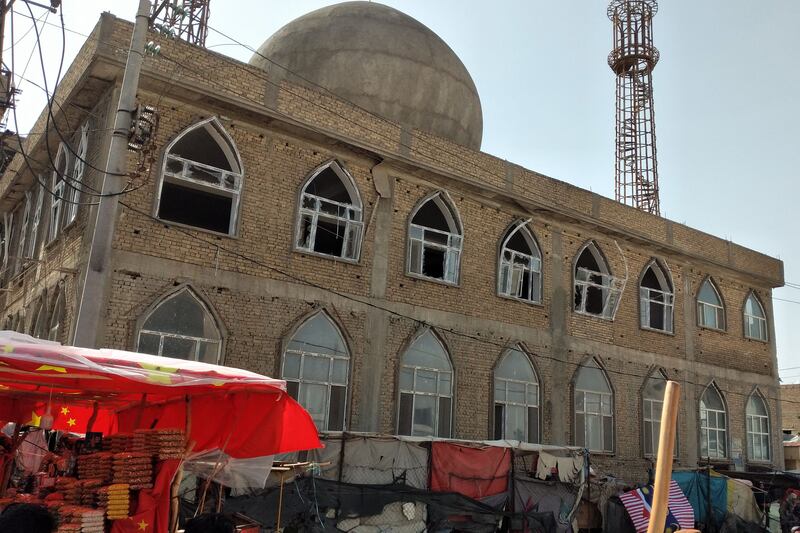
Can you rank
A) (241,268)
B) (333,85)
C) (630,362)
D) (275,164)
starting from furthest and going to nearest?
(630,362)
(333,85)
(275,164)
(241,268)

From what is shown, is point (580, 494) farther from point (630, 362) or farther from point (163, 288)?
point (163, 288)

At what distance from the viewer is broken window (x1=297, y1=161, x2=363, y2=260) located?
→ 553 inches

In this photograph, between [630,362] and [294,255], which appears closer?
[294,255]

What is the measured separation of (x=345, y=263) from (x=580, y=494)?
6.20 meters

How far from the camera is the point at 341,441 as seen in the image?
428 inches

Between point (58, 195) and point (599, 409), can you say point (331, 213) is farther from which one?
point (599, 409)

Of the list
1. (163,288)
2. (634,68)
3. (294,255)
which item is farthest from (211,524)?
(634,68)

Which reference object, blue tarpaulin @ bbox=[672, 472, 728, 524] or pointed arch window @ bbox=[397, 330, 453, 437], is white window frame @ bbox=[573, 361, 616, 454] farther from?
pointed arch window @ bbox=[397, 330, 453, 437]

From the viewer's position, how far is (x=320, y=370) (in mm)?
13516

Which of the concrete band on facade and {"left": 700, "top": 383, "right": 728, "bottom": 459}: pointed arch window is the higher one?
the concrete band on facade

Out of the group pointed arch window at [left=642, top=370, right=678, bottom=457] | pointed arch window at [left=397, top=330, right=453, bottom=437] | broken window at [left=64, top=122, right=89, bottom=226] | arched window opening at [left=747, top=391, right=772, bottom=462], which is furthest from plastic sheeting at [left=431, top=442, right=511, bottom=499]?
arched window opening at [left=747, top=391, right=772, bottom=462]

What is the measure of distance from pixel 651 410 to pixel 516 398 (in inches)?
195

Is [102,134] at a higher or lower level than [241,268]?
higher

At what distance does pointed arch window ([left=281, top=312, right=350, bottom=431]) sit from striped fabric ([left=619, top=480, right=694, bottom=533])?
5.55 m
